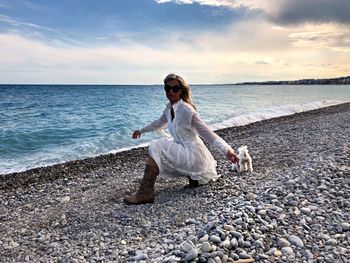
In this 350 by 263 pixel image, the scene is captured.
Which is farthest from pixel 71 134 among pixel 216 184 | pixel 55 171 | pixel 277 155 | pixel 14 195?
pixel 216 184

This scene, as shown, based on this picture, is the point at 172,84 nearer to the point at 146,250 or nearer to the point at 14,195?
the point at 146,250

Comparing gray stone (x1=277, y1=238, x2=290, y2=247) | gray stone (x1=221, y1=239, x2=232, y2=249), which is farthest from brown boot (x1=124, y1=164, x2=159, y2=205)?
gray stone (x1=277, y1=238, x2=290, y2=247)

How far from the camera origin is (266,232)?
4.04 meters

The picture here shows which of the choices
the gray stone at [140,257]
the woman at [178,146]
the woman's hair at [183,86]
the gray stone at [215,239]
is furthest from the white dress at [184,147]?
the gray stone at [140,257]

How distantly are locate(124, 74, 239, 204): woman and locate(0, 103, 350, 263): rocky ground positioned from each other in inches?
13.6

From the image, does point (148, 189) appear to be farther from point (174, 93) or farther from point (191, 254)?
point (191, 254)

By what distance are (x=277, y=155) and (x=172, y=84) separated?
432 centimetres

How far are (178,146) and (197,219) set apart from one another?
1302 millimetres

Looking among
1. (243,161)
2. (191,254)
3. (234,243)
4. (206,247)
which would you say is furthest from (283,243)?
(243,161)

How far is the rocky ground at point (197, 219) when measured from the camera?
3.76 meters

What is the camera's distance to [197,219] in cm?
475

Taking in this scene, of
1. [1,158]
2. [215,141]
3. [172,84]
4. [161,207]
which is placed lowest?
[1,158]

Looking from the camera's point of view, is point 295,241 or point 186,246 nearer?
point 186,246

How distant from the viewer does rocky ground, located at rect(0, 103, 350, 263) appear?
3.76 metres
